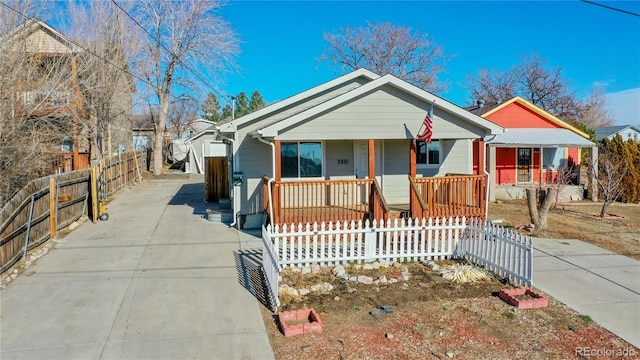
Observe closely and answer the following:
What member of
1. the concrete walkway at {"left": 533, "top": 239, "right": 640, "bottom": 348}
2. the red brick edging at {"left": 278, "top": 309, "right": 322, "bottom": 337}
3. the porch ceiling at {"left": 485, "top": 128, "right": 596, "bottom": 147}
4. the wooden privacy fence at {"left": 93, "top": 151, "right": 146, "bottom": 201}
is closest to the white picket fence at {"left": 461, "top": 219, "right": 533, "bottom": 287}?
the concrete walkway at {"left": 533, "top": 239, "right": 640, "bottom": 348}

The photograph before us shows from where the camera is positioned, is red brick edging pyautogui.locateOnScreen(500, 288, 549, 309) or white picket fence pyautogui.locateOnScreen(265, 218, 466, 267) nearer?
red brick edging pyautogui.locateOnScreen(500, 288, 549, 309)

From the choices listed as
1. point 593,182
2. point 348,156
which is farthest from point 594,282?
point 593,182

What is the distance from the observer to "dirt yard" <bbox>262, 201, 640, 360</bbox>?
451cm

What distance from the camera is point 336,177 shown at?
38.9 ft

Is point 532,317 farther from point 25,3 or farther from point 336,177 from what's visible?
point 25,3

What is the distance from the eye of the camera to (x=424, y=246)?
26.8 ft

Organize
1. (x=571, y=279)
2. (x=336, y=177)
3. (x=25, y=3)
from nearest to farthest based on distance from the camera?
(x=571, y=279) < (x=336, y=177) < (x=25, y=3)

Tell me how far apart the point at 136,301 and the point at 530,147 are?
1965 centimetres

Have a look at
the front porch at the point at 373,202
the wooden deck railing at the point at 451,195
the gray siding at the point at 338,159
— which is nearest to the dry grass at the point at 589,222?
the wooden deck railing at the point at 451,195

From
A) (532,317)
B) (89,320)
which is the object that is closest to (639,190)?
(532,317)

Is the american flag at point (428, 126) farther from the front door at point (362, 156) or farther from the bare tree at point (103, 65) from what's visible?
the bare tree at point (103, 65)

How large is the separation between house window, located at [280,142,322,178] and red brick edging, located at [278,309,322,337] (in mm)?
6446

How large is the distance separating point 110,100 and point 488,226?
1870cm

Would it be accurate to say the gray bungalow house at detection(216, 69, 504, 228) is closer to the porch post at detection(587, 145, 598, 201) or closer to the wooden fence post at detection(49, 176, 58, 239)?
the wooden fence post at detection(49, 176, 58, 239)
